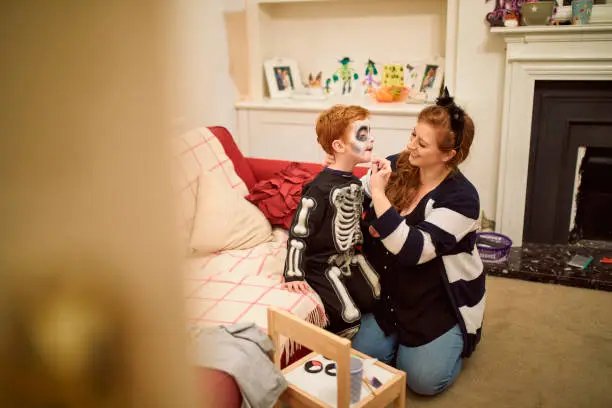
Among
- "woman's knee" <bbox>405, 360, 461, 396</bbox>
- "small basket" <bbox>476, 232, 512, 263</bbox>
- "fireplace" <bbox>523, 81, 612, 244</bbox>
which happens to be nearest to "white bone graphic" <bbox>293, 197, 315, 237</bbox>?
"woman's knee" <bbox>405, 360, 461, 396</bbox>

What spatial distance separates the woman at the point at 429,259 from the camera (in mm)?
1930

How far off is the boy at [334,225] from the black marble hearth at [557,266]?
1.25 m

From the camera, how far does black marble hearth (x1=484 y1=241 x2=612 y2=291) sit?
288 centimetres

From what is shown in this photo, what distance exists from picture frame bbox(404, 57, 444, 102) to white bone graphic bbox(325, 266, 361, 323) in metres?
1.72

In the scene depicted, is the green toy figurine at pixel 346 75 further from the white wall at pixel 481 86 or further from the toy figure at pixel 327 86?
the white wall at pixel 481 86

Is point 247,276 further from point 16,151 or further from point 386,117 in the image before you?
point 16,151

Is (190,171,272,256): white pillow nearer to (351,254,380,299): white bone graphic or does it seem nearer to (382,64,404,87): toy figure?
(351,254,380,299): white bone graphic

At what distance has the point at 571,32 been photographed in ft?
9.52

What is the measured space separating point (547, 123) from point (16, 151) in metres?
3.34

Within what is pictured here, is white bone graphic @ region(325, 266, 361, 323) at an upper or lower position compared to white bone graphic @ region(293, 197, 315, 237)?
lower

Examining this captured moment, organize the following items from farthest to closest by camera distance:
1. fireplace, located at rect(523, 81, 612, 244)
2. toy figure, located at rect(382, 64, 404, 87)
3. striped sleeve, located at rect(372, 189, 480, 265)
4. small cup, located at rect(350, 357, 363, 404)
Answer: toy figure, located at rect(382, 64, 404, 87) → fireplace, located at rect(523, 81, 612, 244) → striped sleeve, located at rect(372, 189, 480, 265) → small cup, located at rect(350, 357, 363, 404)

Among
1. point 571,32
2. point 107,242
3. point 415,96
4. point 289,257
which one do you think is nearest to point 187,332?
point 107,242

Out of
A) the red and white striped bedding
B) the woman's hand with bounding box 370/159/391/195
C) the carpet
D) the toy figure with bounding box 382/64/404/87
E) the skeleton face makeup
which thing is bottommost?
the carpet

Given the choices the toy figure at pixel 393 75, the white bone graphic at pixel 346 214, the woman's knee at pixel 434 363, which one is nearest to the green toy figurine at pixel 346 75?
the toy figure at pixel 393 75
